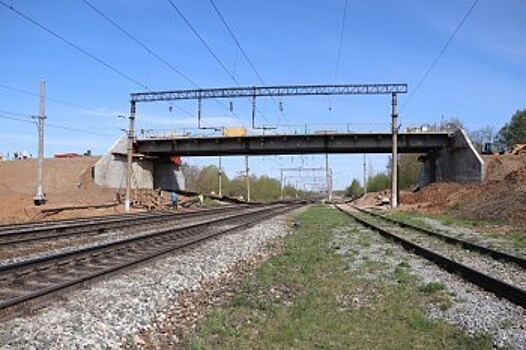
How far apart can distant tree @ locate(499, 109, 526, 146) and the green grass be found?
4138 inches

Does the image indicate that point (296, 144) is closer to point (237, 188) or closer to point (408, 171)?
point (408, 171)

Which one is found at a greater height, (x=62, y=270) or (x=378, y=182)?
(x=378, y=182)

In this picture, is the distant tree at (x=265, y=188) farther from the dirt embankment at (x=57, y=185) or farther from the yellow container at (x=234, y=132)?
the yellow container at (x=234, y=132)

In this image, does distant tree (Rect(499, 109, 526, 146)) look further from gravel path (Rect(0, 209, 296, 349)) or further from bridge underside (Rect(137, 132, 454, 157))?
gravel path (Rect(0, 209, 296, 349))

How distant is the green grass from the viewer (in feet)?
22.4

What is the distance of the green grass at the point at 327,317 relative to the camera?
682cm

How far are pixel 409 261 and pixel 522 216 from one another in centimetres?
1556

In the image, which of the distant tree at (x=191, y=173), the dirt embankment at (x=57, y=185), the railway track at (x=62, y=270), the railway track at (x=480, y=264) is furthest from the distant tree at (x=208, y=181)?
the railway track at (x=62, y=270)

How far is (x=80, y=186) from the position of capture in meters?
66.3

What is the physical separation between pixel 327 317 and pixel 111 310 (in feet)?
10.6

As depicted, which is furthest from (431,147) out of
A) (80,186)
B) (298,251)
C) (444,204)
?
(298,251)

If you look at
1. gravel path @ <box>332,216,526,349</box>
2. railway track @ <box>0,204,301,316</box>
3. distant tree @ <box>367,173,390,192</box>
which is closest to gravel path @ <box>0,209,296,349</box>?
railway track @ <box>0,204,301,316</box>

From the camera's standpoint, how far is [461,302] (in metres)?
9.16

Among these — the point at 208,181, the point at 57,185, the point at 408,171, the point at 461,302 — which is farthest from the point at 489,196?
the point at 208,181
